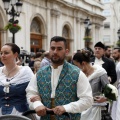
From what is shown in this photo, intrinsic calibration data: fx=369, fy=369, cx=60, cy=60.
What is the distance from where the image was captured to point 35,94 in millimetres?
4094

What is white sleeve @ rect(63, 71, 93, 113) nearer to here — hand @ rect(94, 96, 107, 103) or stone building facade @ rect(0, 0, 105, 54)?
hand @ rect(94, 96, 107, 103)

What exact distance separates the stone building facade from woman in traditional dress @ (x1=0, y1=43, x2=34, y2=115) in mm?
19508

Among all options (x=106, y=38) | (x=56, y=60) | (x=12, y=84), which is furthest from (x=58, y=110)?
(x=106, y=38)

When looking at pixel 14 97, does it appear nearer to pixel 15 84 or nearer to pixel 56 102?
pixel 15 84

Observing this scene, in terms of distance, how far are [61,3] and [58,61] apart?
2938cm

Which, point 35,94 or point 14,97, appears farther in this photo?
point 14,97

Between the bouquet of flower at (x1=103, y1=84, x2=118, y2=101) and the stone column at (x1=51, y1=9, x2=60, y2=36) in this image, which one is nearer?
the bouquet of flower at (x1=103, y1=84, x2=118, y2=101)

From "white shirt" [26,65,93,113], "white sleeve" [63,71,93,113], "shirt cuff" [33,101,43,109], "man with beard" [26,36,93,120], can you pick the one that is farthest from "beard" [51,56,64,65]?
"shirt cuff" [33,101,43,109]

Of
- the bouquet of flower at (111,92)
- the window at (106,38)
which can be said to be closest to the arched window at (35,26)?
the bouquet of flower at (111,92)

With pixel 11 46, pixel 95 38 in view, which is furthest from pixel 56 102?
pixel 95 38

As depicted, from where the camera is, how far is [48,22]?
1205 inches

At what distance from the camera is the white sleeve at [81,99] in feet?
12.6

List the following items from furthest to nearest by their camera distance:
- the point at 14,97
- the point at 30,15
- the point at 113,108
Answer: the point at 30,15 < the point at 113,108 < the point at 14,97

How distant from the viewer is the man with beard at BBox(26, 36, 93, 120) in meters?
3.93
